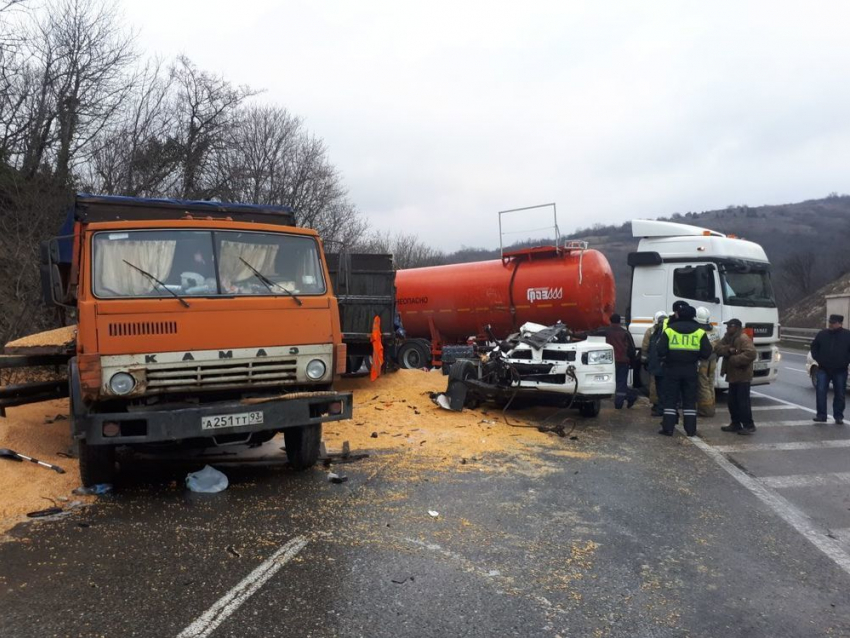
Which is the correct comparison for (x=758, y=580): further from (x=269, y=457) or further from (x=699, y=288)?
(x=699, y=288)

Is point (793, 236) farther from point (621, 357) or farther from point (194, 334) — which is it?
point (194, 334)

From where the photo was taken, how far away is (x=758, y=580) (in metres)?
4.10

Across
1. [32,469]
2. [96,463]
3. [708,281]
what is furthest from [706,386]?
[32,469]

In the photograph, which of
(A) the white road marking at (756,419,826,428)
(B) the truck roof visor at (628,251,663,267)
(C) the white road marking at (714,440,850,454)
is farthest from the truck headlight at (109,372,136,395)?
(B) the truck roof visor at (628,251,663,267)

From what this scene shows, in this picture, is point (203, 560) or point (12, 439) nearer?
point (203, 560)

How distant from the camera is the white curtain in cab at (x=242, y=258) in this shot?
19.4ft

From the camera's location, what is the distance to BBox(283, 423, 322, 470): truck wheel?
6445mm

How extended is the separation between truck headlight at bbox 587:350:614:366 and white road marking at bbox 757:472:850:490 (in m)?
3.15

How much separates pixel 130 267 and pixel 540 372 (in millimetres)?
6076

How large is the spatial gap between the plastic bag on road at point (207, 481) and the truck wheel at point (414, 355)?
943 centimetres

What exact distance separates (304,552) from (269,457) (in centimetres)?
286

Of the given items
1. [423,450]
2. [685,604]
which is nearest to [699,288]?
[423,450]

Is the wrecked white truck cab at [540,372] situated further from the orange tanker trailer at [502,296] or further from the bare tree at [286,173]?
the bare tree at [286,173]

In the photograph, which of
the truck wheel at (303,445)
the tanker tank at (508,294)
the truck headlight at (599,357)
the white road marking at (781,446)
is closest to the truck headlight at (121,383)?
the truck wheel at (303,445)
